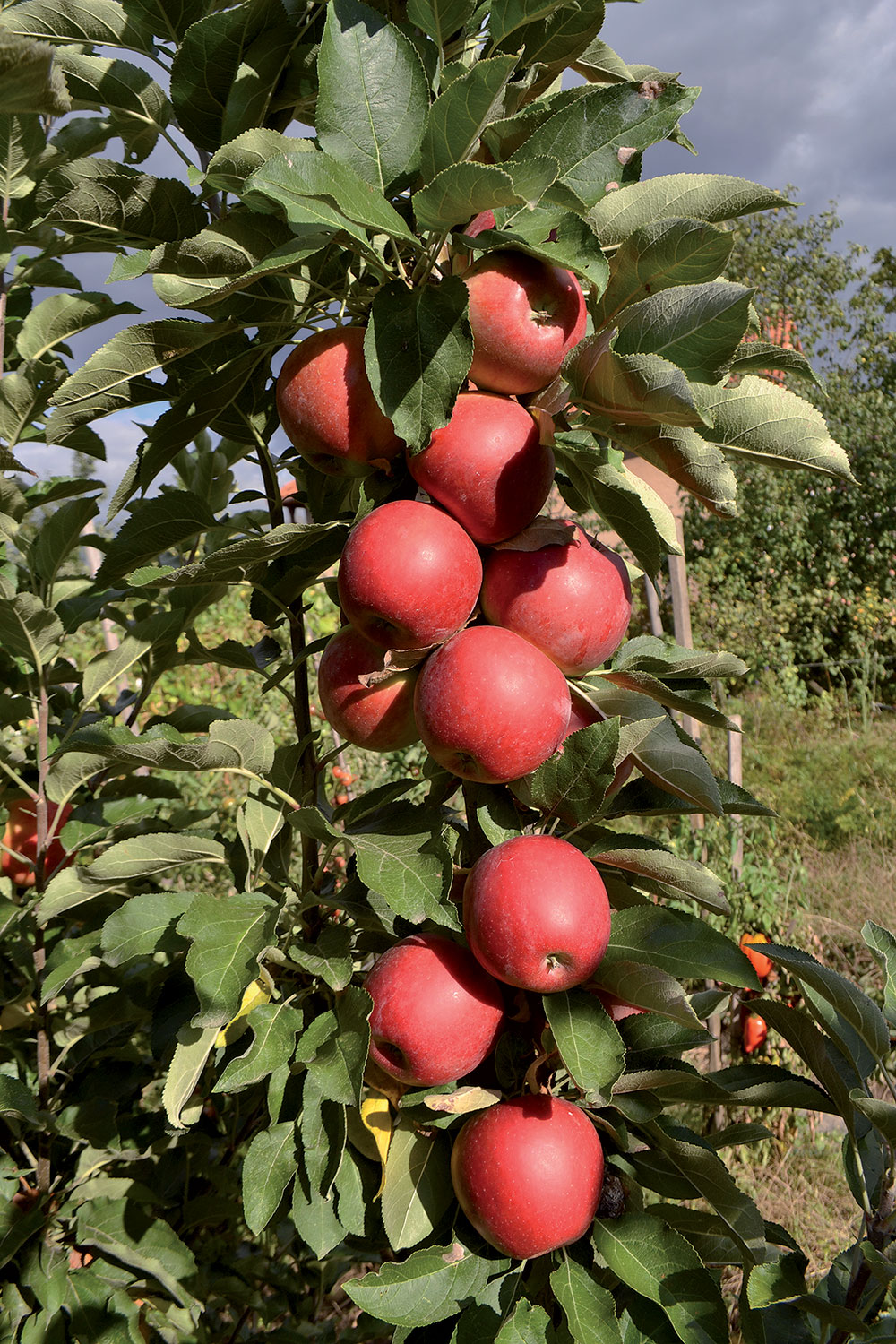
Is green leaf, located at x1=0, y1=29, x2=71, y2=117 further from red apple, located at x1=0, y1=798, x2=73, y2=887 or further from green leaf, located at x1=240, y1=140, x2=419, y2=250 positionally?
red apple, located at x1=0, y1=798, x2=73, y2=887

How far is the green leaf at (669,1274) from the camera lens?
27.3 inches

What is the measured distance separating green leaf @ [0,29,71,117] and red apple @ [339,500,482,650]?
1.18 feet

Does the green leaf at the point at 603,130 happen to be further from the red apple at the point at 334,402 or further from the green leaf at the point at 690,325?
the red apple at the point at 334,402

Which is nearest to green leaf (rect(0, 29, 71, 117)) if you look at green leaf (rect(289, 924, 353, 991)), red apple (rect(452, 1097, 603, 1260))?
green leaf (rect(289, 924, 353, 991))

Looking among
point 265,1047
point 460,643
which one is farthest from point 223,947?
point 460,643

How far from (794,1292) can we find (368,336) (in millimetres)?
846

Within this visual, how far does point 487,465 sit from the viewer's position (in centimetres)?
69

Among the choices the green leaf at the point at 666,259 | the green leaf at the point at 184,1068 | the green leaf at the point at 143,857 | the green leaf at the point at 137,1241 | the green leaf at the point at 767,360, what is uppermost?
the green leaf at the point at 666,259

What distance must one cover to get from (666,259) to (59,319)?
0.97 metres

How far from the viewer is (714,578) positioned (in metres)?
7.91

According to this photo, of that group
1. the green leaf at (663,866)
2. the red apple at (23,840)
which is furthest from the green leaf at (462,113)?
the red apple at (23,840)

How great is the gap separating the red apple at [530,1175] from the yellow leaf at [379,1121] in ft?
0.27

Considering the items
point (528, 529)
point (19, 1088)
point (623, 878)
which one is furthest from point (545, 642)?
point (19, 1088)

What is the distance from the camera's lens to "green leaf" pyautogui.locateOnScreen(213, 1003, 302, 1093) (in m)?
0.74
